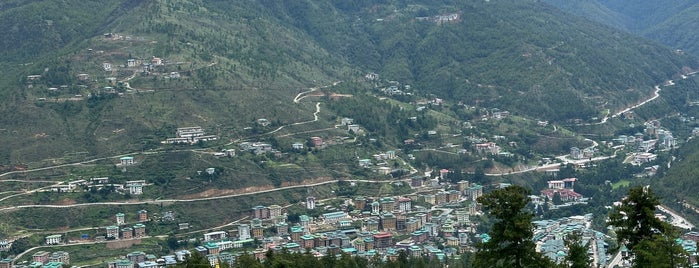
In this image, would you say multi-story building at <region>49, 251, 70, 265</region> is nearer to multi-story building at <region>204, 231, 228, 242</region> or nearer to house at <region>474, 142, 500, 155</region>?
multi-story building at <region>204, 231, 228, 242</region>

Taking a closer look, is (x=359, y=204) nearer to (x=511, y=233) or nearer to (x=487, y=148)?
(x=487, y=148)

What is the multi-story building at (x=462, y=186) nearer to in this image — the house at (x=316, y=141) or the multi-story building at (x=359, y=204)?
the multi-story building at (x=359, y=204)

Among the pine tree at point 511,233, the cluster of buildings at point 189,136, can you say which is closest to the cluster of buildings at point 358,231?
the cluster of buildings at point 189,136

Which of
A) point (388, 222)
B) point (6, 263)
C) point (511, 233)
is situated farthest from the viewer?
point (388, 222)

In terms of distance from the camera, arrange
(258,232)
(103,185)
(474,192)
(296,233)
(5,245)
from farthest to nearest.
A: 1. (474,192)
2. (103,185)
3. (258,232)
4. (296,233)
5. (5,245)

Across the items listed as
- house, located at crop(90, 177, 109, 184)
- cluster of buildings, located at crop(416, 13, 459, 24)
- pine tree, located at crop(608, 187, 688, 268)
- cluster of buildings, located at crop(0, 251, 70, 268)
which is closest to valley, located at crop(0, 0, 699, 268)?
cluster of buildings, located at crop(0, 251, 70, 268)

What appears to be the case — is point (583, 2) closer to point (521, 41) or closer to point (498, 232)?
point (521, 41)

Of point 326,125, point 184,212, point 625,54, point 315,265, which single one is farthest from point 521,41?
point 315,265

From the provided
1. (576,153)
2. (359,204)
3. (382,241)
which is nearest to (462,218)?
(359,204)
